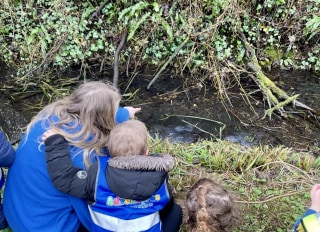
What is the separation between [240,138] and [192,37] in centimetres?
203

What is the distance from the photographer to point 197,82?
6.48 metres

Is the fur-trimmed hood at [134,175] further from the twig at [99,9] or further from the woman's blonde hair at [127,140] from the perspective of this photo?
the twig at [99,9]

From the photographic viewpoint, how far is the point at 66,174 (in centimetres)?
240

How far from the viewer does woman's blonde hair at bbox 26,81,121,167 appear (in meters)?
2.55

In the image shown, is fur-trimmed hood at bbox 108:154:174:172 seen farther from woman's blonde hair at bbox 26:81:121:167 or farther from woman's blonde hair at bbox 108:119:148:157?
woman's blonde hair at bbox 26:81:121:167

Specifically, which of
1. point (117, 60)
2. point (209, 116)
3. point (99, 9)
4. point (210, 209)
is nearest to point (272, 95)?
point (209, 116)

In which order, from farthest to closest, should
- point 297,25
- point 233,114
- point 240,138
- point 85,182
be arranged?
point 297,25 → point 233,114 → point 240,138 → point 85,182

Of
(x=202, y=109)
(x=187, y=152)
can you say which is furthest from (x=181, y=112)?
(x=187, y=152)

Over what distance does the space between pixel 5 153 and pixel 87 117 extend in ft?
1.83

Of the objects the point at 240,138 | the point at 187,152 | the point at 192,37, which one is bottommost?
the point at 240,138

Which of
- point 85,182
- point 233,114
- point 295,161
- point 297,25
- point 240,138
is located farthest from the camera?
point 297,25

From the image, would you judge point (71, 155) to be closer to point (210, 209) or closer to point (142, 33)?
point (210, 209)

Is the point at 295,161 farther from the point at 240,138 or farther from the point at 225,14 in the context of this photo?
the point at 225,14

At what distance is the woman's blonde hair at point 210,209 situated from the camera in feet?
7.55
